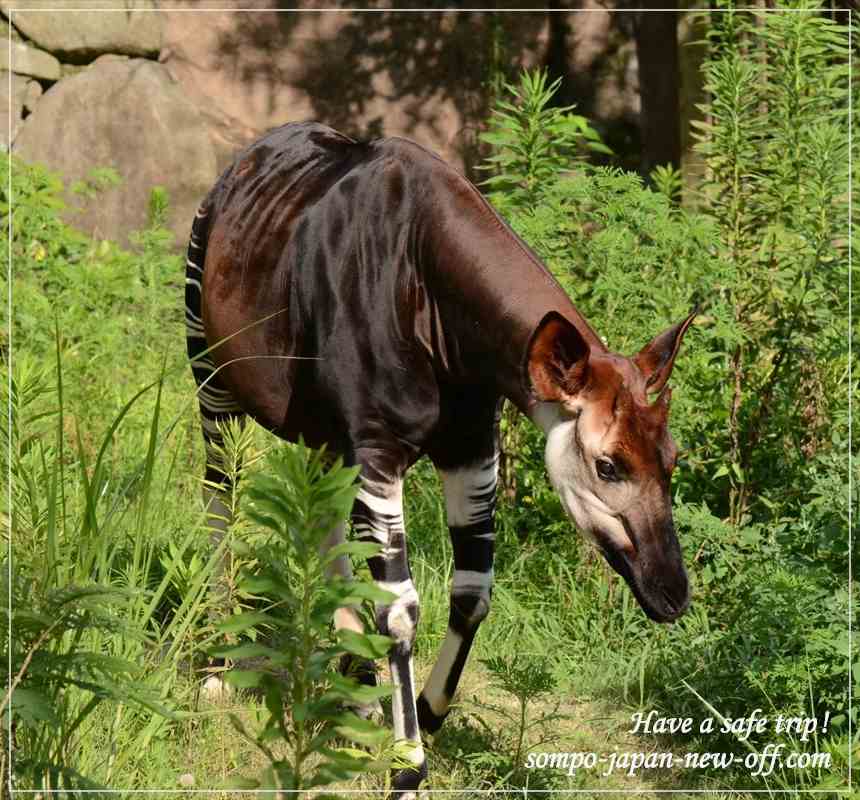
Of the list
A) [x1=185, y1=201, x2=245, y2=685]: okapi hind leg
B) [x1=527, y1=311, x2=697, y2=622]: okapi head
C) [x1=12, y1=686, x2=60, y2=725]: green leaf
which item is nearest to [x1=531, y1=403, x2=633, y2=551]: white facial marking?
[x1=527, y1=311, x2=697, y2=622]: okapi head

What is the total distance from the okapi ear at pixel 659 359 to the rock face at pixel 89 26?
702cm

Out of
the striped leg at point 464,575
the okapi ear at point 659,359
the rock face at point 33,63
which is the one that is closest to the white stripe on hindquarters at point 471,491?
the striped leg at point 464,575

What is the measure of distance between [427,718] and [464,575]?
455 millimetres

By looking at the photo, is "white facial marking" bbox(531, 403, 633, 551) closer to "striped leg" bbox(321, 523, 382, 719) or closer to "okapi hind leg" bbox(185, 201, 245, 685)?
"striped leg" bbox(321, 523, 382, 719)

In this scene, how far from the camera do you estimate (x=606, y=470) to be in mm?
3598

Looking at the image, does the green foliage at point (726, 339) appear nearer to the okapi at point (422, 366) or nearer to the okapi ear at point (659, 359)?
the okapi at point (422, 366)

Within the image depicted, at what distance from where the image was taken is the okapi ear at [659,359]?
3.72 m

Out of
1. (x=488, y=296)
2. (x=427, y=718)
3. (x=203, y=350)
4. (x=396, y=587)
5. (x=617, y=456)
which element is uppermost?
Result: (x=488, y=296)

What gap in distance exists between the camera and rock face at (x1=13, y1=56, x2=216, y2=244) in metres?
9.45

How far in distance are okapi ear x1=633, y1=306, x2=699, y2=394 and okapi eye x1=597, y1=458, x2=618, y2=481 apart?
259 mm

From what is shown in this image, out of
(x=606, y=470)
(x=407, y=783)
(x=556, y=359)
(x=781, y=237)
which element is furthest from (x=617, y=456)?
(x=781, y=237)

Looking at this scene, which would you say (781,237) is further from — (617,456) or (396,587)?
(396,587)

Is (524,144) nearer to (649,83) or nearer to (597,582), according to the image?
(597,582)

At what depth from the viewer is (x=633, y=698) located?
191 inches
